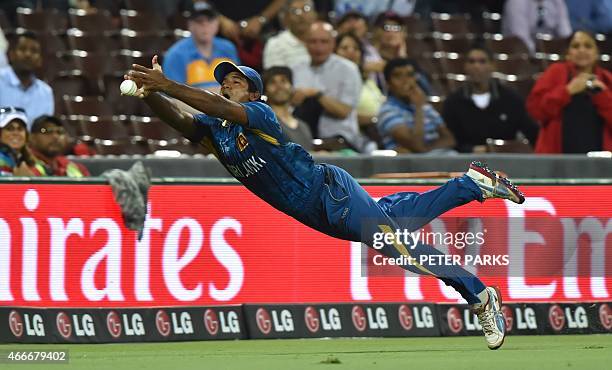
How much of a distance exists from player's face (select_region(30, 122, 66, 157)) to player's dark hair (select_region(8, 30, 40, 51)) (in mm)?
2281

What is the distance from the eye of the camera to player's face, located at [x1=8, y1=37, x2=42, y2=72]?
14703 millimetres

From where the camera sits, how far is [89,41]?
16.7 meters

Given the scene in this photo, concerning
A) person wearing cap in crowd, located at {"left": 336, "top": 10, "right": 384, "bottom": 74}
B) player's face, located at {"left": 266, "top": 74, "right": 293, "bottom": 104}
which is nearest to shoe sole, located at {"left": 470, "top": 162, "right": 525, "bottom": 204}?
player's face, located at {"left": 266, "top": 74, "right": 293, "bottom": 104}

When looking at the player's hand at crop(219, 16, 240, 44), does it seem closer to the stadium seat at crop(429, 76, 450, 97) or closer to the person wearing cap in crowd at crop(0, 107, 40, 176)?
the stadium seat at crop(429, 76, 450, 97)

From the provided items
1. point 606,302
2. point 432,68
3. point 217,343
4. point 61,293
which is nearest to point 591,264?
point 606,302

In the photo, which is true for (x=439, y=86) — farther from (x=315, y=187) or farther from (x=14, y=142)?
(x=315, y=187)

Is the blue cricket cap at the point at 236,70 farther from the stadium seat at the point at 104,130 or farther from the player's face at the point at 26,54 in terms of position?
the stadium seat at the point at 104,130

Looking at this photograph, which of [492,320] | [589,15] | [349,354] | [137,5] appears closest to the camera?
[492,320]

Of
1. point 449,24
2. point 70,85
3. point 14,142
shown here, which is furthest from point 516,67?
point 14,142

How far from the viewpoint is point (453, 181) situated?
33.5 ft

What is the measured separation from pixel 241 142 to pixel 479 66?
20.5 ft

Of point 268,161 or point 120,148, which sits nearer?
point 268,161

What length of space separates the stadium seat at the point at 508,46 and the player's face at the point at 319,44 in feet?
11.9

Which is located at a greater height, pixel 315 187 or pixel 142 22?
pixel 142 22
